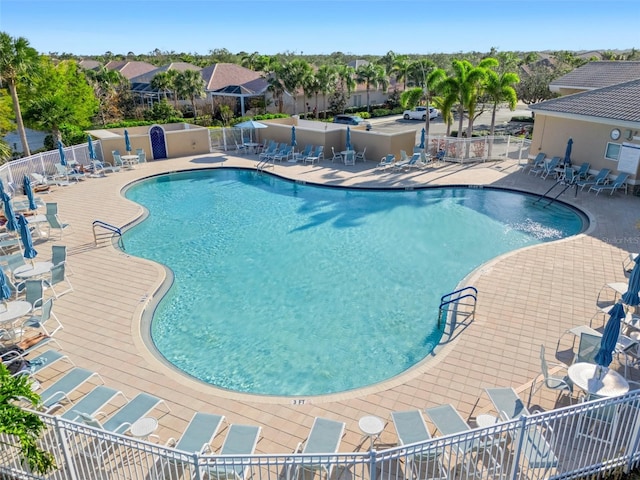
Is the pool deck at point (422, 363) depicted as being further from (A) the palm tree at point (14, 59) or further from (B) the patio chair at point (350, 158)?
(A) the palm tree at point (14, 59)

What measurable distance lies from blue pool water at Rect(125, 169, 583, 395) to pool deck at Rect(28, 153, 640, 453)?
806 millimetres

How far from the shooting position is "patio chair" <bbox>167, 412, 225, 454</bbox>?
6.05 m

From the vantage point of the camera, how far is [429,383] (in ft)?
25.6

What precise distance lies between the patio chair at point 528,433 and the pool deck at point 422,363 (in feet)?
1.62

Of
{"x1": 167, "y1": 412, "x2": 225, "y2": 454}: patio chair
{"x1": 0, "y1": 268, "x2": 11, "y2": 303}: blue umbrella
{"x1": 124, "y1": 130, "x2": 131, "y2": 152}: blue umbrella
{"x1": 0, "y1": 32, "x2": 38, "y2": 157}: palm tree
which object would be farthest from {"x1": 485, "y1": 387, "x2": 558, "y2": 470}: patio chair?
{"x1": 0, "y1": 32, "x2": 38, "y2": 157}: palm tree

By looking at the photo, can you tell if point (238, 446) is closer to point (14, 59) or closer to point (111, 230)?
point (111, 230)

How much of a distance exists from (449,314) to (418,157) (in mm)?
13499

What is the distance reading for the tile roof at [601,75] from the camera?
23391 mm

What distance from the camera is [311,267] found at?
43.1 feet

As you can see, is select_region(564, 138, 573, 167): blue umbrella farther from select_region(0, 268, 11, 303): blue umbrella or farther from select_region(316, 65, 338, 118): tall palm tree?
select_region(316, 65, 338, 118): tall palm tree

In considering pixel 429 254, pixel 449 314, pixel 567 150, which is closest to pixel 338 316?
pixel 449 314

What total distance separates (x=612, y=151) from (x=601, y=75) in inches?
331

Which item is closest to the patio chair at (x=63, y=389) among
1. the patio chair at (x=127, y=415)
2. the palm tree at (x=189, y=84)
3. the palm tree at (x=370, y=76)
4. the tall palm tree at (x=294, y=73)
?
the patio chair at (x=127, y=415)

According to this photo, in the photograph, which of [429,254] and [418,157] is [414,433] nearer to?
[429,254]
